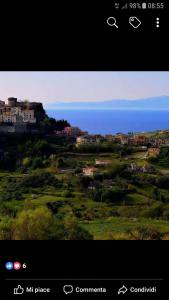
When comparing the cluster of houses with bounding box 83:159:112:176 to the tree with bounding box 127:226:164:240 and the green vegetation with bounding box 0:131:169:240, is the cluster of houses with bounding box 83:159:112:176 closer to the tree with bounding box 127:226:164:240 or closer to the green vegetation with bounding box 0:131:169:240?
the green vegetation with bounding box 0:131:169:240

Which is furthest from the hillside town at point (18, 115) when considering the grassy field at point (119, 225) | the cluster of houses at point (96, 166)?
the grassy field at point (119, 225)

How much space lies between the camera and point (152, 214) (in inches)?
87.3
